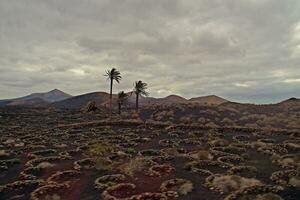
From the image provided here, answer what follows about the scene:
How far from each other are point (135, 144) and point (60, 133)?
17.3m

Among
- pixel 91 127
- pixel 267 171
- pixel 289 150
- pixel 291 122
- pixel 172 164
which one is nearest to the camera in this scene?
pixel 267 171

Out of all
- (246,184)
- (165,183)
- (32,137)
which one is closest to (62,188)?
(165,183)

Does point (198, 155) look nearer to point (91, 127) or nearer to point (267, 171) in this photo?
point (267, 171)

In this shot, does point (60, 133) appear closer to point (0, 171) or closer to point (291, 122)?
point (0, 171)

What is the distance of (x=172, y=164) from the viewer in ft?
110

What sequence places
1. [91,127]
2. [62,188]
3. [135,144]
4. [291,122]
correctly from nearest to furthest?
[62,188] < [135,144] < [91,127] < [291,122]

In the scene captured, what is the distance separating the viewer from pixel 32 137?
5391cm

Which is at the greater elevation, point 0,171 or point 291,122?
point 291,122

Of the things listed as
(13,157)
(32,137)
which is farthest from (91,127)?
(13,157)

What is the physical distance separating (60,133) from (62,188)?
3054 cm

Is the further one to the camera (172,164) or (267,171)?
(172,164)

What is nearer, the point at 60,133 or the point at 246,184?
the point at 246,184

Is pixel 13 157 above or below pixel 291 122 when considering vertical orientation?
below

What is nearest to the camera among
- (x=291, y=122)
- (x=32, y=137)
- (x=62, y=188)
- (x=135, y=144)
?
(x=62, y=188)
